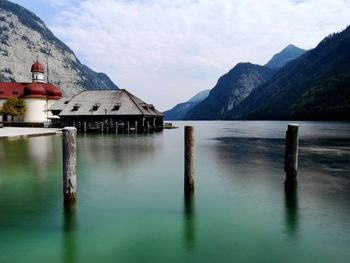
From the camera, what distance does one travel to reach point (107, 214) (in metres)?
12.6

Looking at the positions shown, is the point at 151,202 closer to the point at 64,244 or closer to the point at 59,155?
the point at 64,244

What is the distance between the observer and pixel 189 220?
11.8 meters

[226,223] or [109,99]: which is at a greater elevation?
[109,99]

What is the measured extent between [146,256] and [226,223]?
3643mm

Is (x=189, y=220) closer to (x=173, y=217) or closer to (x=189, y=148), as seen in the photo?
(x=173, y=217)

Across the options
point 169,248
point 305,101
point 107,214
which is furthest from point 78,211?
point 305,101

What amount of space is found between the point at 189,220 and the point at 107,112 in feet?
186

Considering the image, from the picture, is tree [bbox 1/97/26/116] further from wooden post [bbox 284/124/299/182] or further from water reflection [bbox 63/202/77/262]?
wooden post [bbox 284/124/299/182]

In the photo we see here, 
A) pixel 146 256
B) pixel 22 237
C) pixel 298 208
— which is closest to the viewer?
pixel 146 256

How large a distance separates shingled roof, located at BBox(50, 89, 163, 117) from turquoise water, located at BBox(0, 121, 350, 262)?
44.6 m

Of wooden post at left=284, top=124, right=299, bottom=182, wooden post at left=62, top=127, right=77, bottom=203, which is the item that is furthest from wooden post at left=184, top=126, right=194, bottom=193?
wooden post at left=284, top=124, right=299, bottom=182

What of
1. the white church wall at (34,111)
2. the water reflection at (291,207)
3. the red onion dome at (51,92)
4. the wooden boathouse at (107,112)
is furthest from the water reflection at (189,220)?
the red onion dome at (51,92)

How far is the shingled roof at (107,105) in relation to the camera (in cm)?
6638

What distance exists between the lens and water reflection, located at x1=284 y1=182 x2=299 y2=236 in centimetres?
1138
